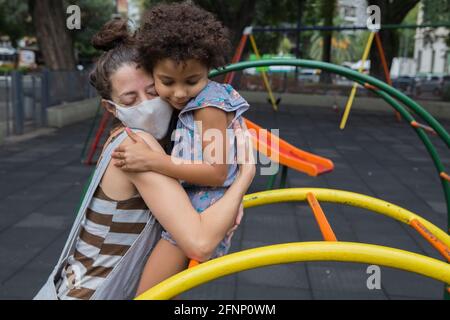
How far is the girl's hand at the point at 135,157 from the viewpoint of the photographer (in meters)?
1.24

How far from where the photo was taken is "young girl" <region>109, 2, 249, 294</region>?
4.14 ft

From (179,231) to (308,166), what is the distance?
3.44 m

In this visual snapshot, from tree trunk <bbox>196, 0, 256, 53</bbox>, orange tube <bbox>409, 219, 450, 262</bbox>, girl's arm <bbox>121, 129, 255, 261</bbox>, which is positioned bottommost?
orange tube <bbox>409, 219, 450, 262</bbox>

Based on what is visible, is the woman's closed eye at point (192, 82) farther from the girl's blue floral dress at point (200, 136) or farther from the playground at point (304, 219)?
the playground at point (304, 219)

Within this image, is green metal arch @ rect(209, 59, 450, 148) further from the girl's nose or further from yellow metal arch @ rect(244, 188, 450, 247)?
the girl's nose

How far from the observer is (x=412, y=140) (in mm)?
9242

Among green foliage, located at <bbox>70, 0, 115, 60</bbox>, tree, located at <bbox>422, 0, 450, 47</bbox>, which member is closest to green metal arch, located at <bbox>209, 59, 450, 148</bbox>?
tree, located at <bbox>422, 0, 450, 47</bbox>

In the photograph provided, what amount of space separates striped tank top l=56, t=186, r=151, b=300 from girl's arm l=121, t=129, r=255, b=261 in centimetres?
9

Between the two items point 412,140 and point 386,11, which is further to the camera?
point 386,11

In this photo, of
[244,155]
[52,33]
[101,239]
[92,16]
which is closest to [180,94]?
[244,155]

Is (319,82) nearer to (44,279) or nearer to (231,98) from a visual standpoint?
(44,279)

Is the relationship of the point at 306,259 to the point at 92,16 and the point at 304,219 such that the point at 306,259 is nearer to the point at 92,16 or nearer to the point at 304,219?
the point at 304,219
